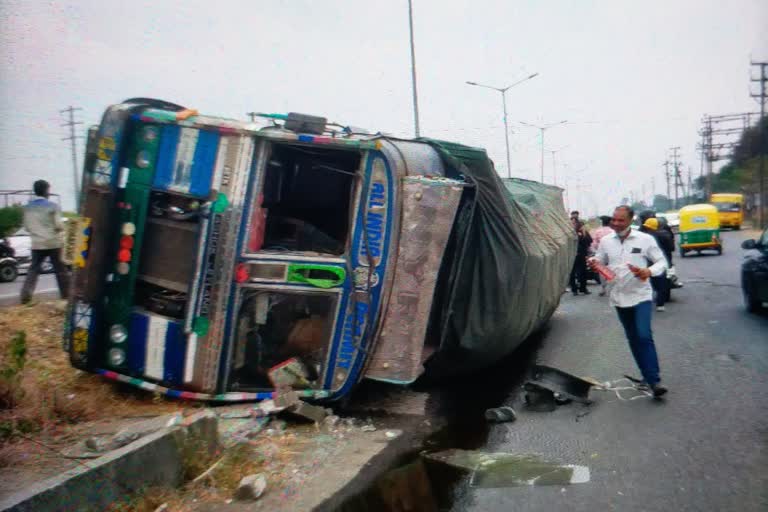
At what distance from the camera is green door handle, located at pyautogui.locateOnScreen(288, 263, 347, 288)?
215 inches

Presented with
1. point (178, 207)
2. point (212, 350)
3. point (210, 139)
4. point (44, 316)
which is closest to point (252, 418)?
point (212, 350)

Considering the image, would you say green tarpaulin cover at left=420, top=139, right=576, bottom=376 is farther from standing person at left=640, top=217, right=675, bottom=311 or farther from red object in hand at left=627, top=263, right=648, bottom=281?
standing person at left=640, top=217, right=675, bottom=311

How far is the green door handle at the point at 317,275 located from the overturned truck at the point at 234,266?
11 millimetres

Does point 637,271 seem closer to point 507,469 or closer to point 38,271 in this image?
point 507,469

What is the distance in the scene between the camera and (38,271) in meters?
7.76

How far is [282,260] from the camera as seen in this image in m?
5.44

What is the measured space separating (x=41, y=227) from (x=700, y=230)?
21.4 meters

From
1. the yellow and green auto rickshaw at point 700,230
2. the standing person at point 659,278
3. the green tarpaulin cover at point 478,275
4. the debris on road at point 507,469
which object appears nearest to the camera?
the debris on road at point 507,469

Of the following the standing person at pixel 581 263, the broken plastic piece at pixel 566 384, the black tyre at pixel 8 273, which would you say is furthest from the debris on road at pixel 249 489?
the black tyre at pixel 8 273

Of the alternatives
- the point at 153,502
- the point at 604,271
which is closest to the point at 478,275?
the point at 604,271

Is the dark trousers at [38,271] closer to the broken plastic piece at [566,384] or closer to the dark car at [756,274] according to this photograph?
the broken plastic piece at [566,384]

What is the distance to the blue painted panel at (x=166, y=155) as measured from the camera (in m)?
5.49

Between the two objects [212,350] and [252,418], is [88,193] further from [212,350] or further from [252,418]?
[252,418]

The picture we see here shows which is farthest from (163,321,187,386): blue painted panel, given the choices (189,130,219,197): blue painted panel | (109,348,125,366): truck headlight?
(189,130,219,197): blue painted panel
